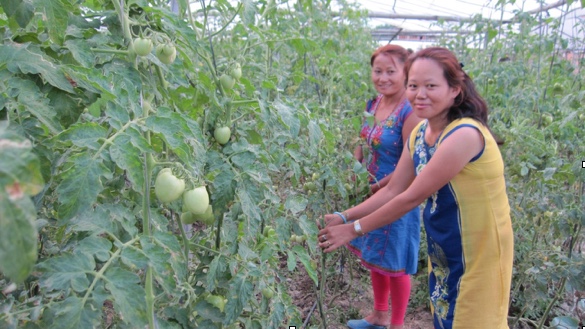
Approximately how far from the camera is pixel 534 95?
3045 millimetres

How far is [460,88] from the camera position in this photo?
1618 millimetres

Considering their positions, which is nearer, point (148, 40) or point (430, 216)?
point (148, 40)

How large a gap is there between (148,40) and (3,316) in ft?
1.97

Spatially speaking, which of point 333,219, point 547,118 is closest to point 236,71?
point 333,219

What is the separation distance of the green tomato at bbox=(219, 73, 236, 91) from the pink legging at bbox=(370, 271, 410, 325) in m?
1.53

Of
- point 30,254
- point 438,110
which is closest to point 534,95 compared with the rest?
point 438,110

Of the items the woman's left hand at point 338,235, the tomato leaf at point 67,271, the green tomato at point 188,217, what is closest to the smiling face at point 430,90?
the woman's left hand at point 338,235

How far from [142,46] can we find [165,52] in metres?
0.08

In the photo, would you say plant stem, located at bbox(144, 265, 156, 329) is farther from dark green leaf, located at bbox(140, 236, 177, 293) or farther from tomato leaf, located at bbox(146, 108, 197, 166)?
tomato leaf, located at bbox(146, 108, 197, 166)

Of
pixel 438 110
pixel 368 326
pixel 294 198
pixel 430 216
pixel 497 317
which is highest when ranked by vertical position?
pixel 438 110

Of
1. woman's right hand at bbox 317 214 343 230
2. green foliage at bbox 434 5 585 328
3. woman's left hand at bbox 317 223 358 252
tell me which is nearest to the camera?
woman's left hand at bbox 317 223 358 252

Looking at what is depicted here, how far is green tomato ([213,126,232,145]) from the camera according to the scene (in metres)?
1.20

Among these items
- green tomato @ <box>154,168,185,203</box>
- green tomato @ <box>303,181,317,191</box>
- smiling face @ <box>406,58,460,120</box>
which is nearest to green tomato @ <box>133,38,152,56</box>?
green tomato @ <box>154,168,185,203</box>

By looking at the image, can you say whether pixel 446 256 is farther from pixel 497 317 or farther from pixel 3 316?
pixel 3 316
